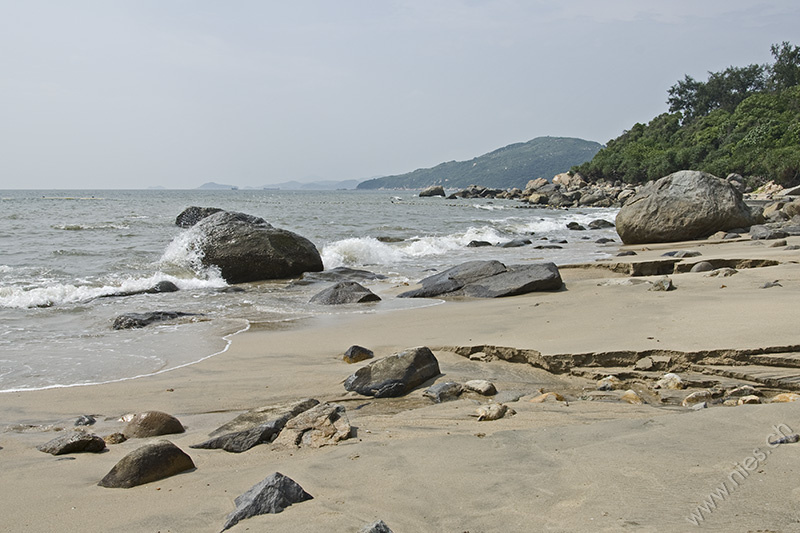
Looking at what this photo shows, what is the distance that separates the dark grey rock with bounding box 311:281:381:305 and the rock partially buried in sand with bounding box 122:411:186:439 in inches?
201

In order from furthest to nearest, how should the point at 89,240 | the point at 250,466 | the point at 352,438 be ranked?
the point at 89,240 < the point at 352,438 < the point at 250,466

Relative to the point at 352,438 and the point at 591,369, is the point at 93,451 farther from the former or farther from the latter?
the point at 591,369

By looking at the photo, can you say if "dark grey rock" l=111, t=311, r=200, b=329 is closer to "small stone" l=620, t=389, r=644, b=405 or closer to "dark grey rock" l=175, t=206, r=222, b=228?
"small stone" l=620, t=389, r=644, b=405

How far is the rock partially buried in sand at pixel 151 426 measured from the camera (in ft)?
11.8

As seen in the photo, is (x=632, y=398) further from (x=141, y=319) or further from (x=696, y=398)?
(x=141, y=319)

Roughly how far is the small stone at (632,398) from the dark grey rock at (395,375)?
1403 millimetres

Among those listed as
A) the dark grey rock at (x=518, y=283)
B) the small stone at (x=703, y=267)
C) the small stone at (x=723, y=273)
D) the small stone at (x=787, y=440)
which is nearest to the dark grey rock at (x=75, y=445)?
the small stone at (x=787, y=440)

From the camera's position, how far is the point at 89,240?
754 inches

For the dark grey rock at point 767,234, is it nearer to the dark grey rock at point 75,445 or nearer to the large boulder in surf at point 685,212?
the large boulder in surf at point 685,212

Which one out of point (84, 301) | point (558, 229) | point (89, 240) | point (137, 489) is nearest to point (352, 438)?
point (137, 489)

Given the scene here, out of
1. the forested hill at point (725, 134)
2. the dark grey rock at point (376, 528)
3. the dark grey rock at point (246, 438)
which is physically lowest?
the dark grey rock at point (246, 438)

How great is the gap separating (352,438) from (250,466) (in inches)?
21.7

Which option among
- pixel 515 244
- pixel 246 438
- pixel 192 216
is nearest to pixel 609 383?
pixel 246 438

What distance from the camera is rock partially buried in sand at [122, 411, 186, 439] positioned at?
3.59 meters
